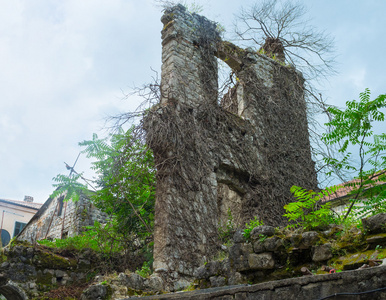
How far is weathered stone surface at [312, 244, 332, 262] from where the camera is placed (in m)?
3.32

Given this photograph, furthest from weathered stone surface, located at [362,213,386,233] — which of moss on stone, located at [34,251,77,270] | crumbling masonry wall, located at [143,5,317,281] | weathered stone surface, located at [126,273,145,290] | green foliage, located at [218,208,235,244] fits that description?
moss on stone, located at [34,251,77,270]

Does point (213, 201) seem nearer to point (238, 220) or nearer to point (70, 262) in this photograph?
point (238, 220)

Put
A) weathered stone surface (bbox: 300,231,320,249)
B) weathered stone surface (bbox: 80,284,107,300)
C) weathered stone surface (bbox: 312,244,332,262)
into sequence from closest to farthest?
weathered stone surface (bbox: 312,244,332,262) < weathered stone surface (bbox: 300,231,320,249) < weathered stone surface (bbox: 80,284,107,300)

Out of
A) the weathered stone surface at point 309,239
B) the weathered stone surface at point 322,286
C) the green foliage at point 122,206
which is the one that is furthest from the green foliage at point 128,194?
the weathered stone surface at point 322,286

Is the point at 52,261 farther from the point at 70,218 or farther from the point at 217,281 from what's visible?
the point at 70,218

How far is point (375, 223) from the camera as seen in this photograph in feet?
10.1

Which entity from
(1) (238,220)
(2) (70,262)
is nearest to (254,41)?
(1) (238,220)

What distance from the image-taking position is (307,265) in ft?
11.5

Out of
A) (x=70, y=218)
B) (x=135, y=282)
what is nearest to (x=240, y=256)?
(x=135, y=282)

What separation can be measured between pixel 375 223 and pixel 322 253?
53cm

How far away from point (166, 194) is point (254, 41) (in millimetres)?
5821

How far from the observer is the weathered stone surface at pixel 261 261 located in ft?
12.3

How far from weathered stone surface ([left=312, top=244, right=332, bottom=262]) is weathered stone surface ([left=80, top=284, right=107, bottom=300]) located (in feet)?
8.82

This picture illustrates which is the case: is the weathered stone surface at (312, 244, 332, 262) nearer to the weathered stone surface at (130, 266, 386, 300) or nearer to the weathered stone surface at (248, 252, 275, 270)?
the weathered stone surface at (248, 252, 275, 270)
